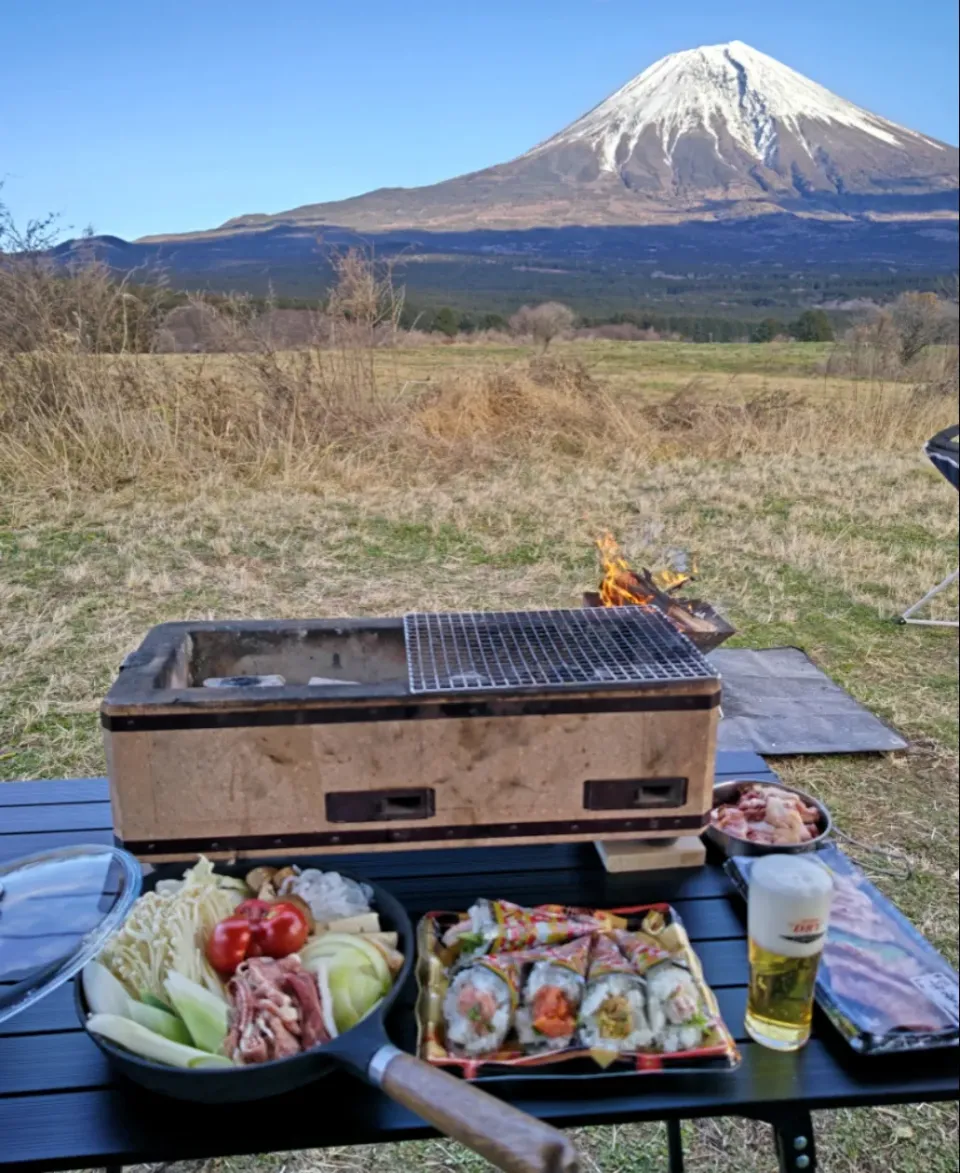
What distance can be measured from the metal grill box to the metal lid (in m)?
0.06

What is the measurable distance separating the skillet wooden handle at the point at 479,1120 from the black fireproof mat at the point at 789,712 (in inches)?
70.0

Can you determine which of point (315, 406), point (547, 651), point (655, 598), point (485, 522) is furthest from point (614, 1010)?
point (315, 406)

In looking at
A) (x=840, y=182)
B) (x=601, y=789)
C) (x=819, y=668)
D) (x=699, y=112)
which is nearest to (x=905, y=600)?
(x=819, y=668)

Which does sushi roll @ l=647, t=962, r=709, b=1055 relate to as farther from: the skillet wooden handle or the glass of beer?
the skillet wooden handle

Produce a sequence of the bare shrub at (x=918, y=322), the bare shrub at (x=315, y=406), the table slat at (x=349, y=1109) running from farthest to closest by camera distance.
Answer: the bare shrub at (x=918, y=322) → the bare shrub at (x=315, y=406) → the table slat at (x=349, y=1109)

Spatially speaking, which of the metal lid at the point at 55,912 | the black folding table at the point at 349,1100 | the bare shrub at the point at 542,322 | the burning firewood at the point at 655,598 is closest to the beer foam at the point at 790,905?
the black folding table at the point at 349,1100

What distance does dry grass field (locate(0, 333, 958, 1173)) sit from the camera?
7.41 ft

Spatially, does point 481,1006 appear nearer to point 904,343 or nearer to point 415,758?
point 415,758

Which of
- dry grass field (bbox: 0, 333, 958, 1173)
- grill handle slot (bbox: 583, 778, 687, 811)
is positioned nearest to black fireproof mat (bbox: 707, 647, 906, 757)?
dry grass field (bbox: 0, 333, 958, 1173)

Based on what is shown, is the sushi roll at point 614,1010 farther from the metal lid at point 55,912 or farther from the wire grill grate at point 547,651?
the metal lid at point 55,912

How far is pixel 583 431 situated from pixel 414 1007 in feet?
19.0

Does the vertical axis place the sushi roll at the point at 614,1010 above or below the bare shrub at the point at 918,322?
below

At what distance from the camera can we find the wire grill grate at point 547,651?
1.01 m

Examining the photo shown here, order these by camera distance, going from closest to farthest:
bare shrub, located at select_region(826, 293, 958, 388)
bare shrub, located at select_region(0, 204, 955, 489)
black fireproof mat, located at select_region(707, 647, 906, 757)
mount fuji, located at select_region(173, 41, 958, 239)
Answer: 1. black fireproof mat, located at select_region(707, 647, 906, 757)
2. bare shrub, located at select_region(0, 204, 955, 489)
3. bare shrub, located at select_region(826, 293, 958, 388)
4. mount fuji, located at select_region(173, 41, 958, 239)
